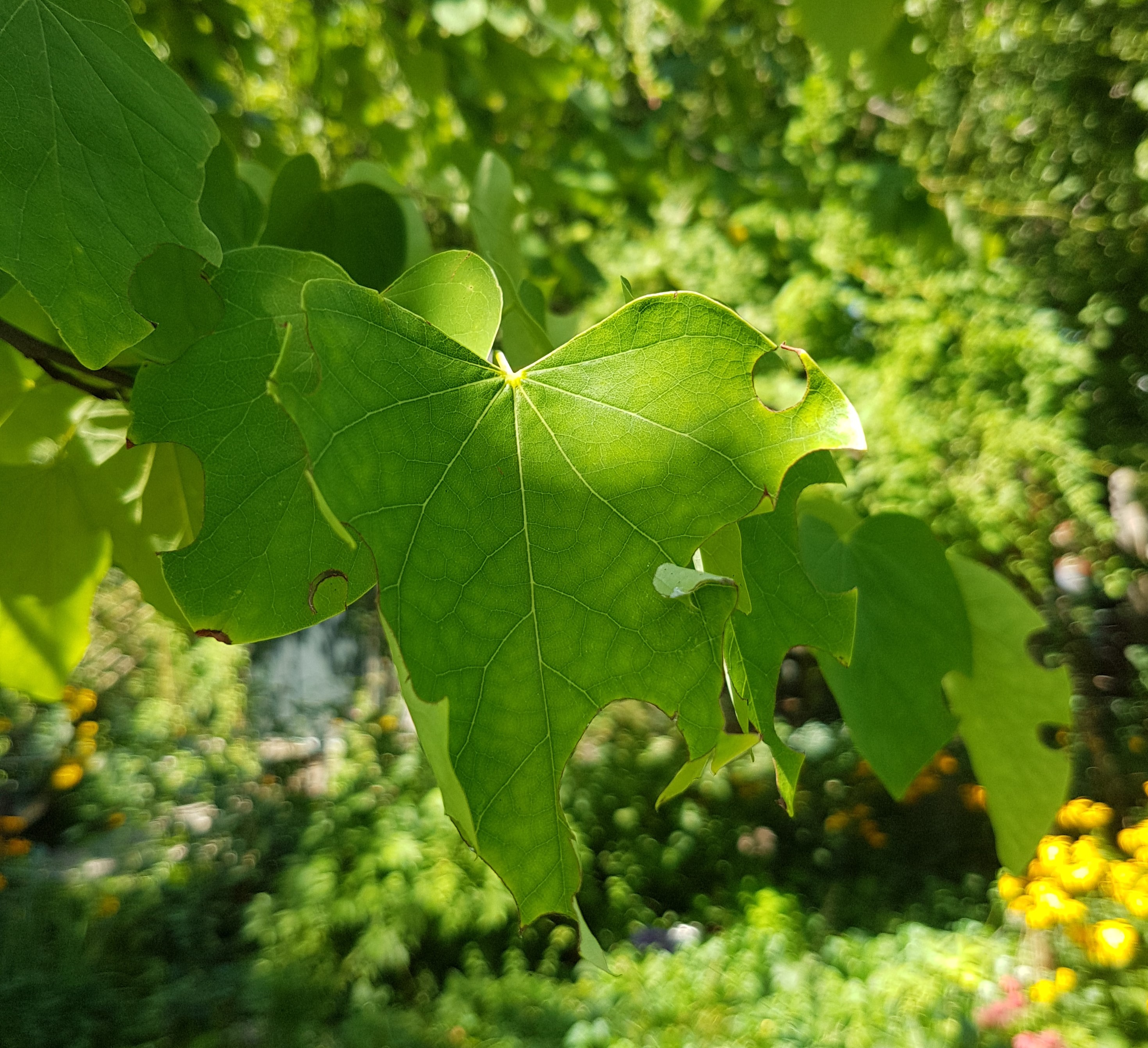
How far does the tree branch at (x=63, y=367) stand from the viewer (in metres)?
0.38

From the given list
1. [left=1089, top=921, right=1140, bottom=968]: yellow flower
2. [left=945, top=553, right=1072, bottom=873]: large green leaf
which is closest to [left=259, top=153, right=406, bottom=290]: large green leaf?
[left=945, top=553, right=1072, bottom=873]: large green leaf

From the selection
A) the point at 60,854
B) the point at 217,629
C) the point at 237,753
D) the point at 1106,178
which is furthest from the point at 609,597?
the point at 1106,178

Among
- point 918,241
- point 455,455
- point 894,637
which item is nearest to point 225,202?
point 455,455

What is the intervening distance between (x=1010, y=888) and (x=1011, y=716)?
117 inches

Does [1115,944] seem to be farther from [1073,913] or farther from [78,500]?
[78,500]

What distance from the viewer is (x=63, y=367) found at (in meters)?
0.41

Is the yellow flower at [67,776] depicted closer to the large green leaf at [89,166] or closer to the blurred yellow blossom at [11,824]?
the blurred yellow blossom at [11,824]

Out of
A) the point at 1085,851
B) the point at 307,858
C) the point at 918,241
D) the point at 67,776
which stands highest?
the point at 918,241

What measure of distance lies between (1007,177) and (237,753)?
4879 millimetres

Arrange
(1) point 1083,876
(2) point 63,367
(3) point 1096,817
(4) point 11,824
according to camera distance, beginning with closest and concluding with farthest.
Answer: (2) point 63,367, (1) point 1083,876, (3) point 1096,817, (4) point 11,824

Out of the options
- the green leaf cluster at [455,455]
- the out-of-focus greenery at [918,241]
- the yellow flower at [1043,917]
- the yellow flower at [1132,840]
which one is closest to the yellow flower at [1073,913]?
the yellow flower at [1043,917]

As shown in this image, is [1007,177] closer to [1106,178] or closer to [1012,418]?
[1106,178]

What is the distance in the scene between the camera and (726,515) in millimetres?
267

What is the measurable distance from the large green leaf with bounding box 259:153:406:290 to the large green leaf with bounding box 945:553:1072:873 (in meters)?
0.37
